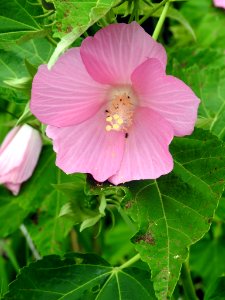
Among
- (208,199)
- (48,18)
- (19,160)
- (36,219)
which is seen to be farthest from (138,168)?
(36,219)

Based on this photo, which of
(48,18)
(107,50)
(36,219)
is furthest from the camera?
(36,219)

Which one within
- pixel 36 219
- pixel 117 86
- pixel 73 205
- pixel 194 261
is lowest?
pixel 194 261

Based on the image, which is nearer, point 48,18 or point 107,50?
point 107,50

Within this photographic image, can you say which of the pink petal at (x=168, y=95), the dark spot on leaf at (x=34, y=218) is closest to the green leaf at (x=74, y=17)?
the pink petal at (x=168, y=95)

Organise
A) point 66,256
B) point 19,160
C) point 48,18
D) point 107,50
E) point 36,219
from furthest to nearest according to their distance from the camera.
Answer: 1. point 36,219
2. point 19,160
3. point 66,256
4. point 48,18
5. point 107,50

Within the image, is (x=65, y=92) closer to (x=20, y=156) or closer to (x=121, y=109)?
(x=121, y=109)

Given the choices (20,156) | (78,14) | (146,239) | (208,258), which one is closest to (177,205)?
(146,239)

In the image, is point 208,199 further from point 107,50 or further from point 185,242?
point 107,50

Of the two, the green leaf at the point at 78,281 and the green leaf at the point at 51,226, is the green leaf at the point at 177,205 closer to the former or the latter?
the green leaf at the point at 78,281
